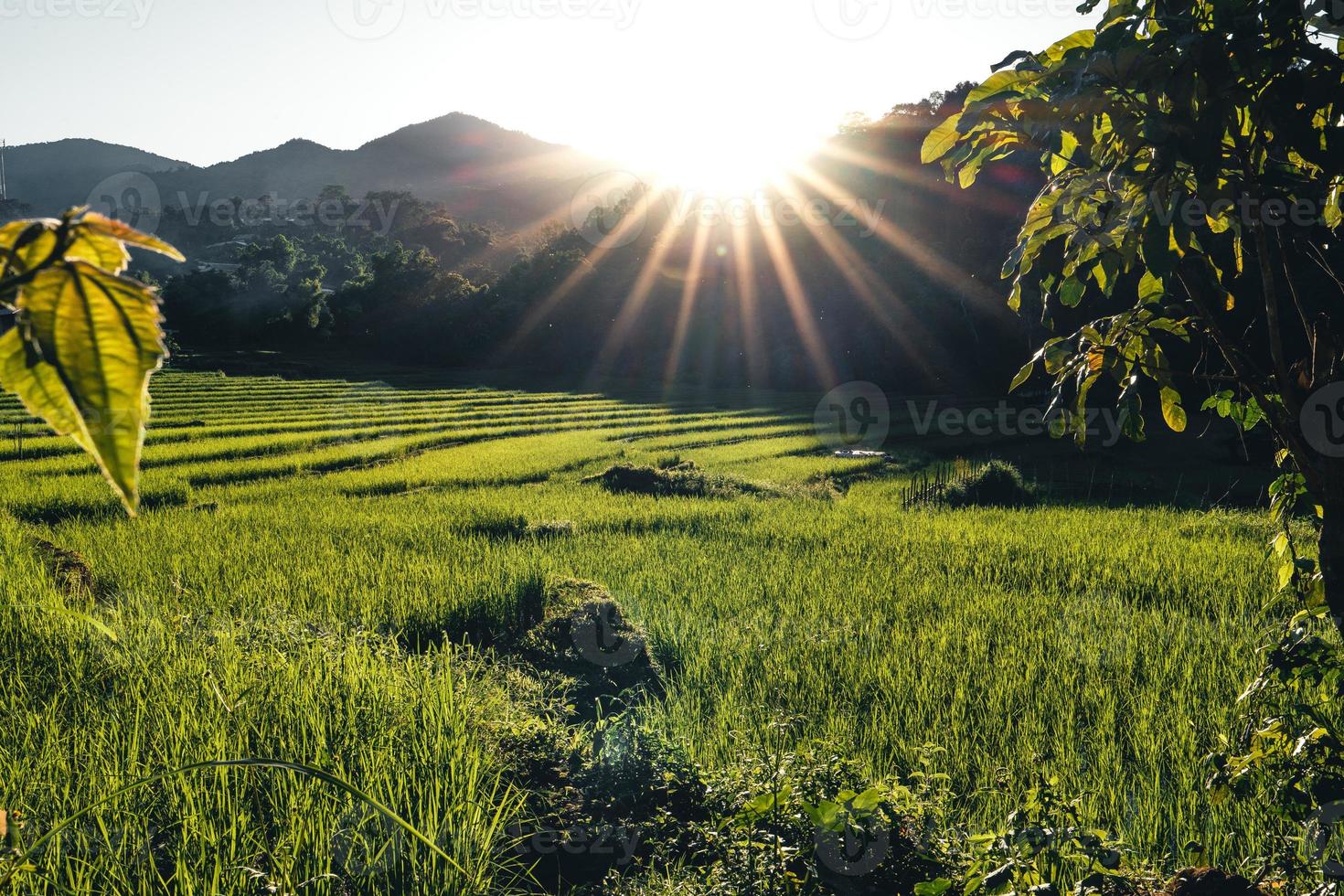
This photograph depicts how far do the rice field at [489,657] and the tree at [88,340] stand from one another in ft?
1.64

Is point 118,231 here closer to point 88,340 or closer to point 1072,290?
point 88,340

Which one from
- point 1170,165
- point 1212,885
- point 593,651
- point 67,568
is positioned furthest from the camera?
point 67,568

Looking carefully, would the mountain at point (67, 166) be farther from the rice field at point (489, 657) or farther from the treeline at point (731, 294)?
the rice field at point (489, 657)

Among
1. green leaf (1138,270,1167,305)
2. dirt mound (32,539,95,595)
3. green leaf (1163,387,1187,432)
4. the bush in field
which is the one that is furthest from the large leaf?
the bush in field

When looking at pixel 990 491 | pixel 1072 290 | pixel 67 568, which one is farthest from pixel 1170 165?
pixel 990 491

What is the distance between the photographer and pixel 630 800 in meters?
2.82

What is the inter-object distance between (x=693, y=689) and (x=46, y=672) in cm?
260

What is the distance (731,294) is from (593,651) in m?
40.8

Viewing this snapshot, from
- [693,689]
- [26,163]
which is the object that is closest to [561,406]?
[693,689]

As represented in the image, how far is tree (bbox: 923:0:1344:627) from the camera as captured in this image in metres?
1.19

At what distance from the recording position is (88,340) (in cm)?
37

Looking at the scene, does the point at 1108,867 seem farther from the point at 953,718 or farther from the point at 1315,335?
the point at 953,718

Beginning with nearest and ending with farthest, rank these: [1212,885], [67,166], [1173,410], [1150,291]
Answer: [1150,291] → [1173,410] → [1212,885] → [67,166]

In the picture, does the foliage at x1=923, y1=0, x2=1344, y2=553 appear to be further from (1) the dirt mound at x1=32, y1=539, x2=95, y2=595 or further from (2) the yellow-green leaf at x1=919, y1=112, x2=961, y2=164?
(1) the dirt mound at x1=32, y1=539, x2=95, y2=595
